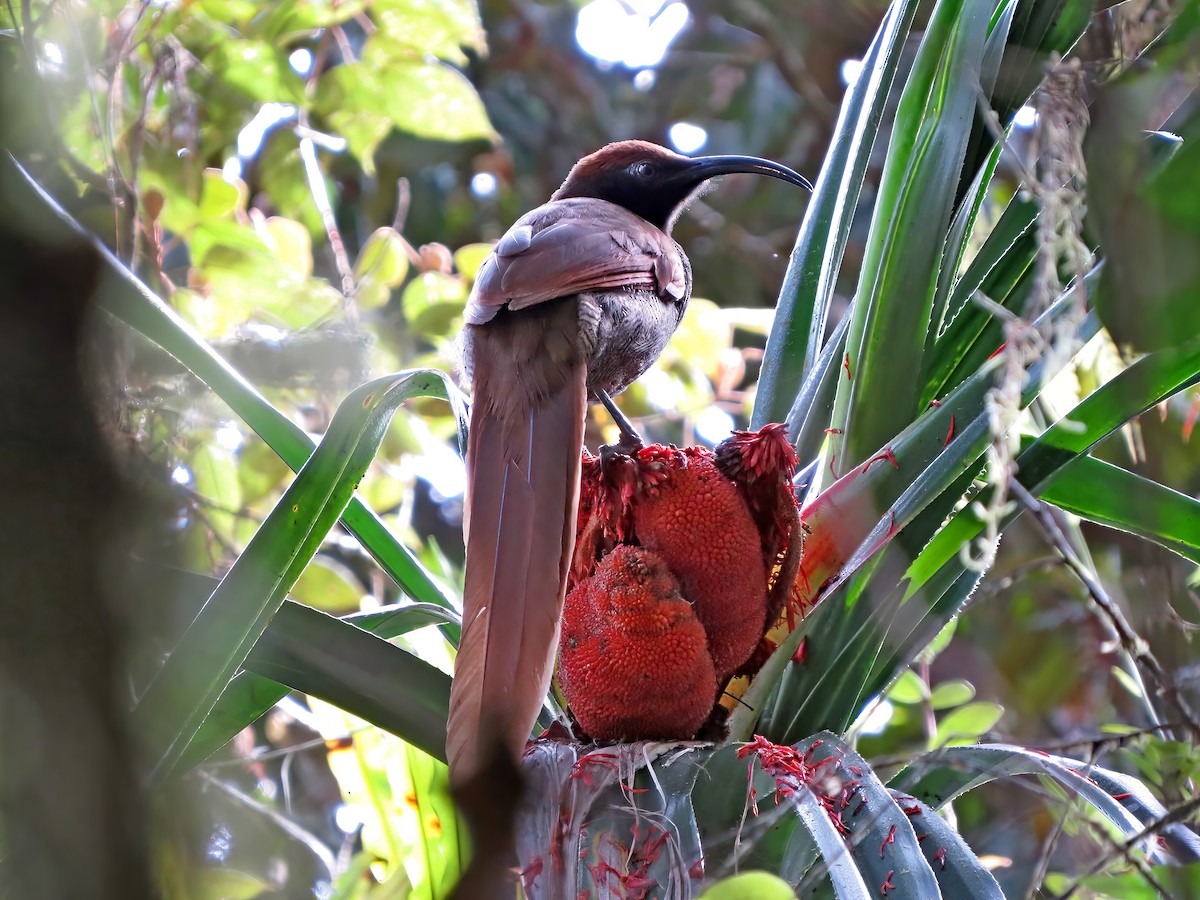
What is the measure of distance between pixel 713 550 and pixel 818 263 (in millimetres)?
625

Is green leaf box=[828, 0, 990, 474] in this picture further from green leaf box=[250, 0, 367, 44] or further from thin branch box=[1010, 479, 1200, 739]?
green leaf box=[250, 0, 367, 44]

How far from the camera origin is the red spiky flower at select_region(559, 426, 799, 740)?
1.32m

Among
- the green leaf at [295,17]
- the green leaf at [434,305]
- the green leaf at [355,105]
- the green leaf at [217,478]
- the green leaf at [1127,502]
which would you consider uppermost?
the green leaf at [295,17]

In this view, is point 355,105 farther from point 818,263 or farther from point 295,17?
point 818,263

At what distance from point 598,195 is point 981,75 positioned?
1.62 m

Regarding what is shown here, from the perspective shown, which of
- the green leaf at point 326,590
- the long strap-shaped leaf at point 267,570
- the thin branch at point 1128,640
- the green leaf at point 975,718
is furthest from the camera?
the green leaf at point 326,590

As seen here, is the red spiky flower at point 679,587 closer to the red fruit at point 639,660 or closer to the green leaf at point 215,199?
the red fruit at point 639,660

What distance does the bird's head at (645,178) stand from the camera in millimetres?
2990

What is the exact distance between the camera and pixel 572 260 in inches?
86.6

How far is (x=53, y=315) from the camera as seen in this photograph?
0.51 meters

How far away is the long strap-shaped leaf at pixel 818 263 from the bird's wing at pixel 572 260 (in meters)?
0.47

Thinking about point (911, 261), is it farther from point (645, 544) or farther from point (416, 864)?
point (416, 864)

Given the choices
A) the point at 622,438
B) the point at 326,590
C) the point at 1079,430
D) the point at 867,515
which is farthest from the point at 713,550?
the point at 326,590

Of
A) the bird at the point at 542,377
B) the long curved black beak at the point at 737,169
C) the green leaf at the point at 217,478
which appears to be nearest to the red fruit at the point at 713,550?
the bird at the point at 542,377
